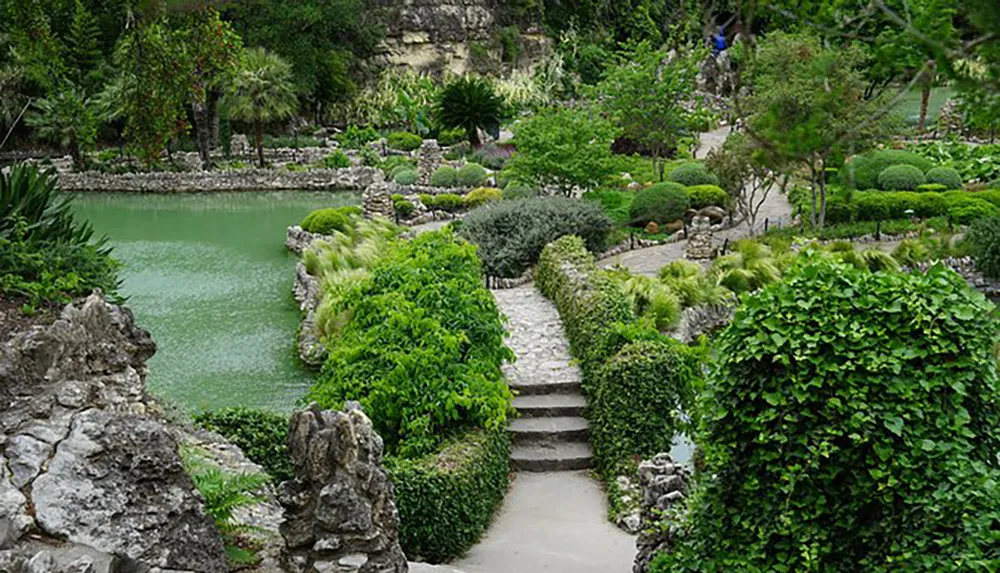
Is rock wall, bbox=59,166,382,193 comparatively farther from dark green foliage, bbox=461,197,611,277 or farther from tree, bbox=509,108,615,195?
dark green foliage, bbox=461,197,611,277

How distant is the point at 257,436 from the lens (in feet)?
36.8

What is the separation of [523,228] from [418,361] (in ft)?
38.6

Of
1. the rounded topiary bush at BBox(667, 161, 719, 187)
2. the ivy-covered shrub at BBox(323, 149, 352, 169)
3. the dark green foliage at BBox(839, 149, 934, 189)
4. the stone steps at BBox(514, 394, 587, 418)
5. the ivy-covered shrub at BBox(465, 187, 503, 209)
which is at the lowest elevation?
the stone steps at BBox(514, 394, 587, 418)

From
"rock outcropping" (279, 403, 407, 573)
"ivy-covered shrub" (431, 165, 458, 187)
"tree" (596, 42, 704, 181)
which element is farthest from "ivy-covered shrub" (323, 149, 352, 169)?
"rock outcropping" (279, 403, 407, 573)

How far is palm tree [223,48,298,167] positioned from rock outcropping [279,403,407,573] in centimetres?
3422

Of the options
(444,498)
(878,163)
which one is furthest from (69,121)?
(444,498)

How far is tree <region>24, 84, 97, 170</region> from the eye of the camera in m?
38.9

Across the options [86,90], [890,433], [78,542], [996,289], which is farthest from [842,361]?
[86,90]

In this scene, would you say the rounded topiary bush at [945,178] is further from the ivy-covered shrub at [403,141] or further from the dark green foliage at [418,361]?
the ivy-covered shrub at [403,141]

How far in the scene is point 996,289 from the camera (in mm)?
21453

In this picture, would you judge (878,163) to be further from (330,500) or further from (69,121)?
(69,121)

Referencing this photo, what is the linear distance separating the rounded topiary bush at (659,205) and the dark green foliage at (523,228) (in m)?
3.21

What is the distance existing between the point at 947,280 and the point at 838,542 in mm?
1833

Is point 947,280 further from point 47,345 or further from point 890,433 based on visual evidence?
point 47,345
